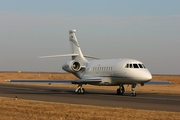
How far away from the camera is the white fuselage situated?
33.9 meters

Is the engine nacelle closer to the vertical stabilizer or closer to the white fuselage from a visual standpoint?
the white fuselage

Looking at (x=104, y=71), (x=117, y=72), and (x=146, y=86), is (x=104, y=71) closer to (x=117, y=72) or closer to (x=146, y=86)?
(x=117, y=72)

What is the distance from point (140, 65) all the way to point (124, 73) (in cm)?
160

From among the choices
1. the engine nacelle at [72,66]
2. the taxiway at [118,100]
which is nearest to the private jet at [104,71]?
the engine nacelle at [72,66]

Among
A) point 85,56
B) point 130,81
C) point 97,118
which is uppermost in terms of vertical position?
point 85,56

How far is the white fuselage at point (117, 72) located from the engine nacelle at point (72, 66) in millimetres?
1200

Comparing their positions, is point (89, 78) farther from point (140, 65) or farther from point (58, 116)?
point (58, 116)

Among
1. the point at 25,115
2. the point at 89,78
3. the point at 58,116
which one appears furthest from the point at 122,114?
the point at 89,78

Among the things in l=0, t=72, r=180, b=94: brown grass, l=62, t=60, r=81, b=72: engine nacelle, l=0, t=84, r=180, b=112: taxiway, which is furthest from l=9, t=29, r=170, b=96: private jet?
l=0, t=72, r=180, b=94: brown grass

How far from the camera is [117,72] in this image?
118 feet

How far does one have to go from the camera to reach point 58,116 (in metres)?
17.0

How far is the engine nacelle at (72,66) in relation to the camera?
41.0 metres

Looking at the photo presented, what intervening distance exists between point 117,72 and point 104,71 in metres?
2.43

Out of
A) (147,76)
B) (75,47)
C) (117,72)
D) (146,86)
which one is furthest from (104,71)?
(146,86)
